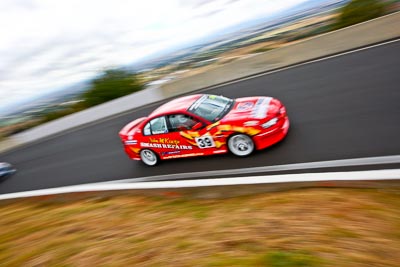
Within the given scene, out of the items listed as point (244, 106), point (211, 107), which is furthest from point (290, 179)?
point (211, 107)

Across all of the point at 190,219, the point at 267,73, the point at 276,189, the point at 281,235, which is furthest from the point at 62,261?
the point at 267,73

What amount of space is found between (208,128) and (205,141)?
34 cm

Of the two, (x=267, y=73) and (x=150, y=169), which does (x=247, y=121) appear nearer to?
(x=150, y=169)

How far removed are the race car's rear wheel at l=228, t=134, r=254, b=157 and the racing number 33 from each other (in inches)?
16.0

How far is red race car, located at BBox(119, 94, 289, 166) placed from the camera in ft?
20.8

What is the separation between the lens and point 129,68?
20000 millimetres

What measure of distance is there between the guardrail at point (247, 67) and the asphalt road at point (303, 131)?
849mm

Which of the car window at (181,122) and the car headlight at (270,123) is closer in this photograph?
the car headlight at (270,123)

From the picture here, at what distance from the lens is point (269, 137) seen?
6.38 meters

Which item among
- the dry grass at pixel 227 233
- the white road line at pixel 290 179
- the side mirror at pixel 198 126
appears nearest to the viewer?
the dry grass at pixel 227 233

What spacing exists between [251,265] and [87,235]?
255 cm

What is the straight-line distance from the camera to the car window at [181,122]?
685 cm

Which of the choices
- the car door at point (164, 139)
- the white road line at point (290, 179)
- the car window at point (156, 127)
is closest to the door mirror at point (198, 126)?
the car door at point (164, 139)

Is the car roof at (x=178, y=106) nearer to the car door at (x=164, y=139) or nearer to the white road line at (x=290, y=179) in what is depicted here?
the car door at (x=164, y=139)
